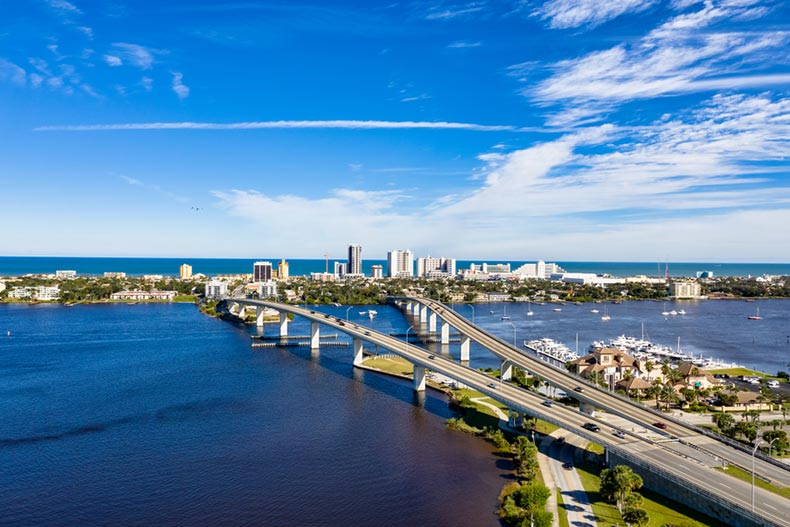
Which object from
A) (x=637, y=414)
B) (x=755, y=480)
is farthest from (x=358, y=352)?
(x=755, y=480)

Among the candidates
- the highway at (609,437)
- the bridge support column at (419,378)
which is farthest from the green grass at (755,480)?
the bridge support column at (419,378)

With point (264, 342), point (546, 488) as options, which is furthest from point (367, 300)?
point (546, 488)

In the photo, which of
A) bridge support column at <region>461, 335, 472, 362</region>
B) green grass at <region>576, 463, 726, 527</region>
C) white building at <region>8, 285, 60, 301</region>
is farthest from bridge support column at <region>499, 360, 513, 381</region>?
white building at <region>8, 285, 60, 301</region>

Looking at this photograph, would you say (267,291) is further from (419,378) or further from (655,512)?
(655,512)

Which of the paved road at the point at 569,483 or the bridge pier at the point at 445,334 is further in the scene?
the bridge pier at the point at 445,334

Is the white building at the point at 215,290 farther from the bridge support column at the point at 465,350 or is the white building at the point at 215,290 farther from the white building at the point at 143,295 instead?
the bridge support column at the point at 465,350

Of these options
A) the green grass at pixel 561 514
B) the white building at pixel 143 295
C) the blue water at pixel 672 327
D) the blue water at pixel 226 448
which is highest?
the white building at pixel 143 295
